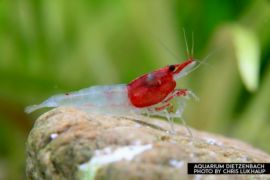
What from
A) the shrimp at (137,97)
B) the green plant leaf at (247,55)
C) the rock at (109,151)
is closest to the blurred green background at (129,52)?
the green plant leaf at (247,55)

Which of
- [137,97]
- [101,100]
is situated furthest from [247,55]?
[101,100]

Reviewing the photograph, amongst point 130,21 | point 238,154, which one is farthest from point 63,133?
point 130,21

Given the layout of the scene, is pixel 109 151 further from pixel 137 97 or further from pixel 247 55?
pixel 247 55

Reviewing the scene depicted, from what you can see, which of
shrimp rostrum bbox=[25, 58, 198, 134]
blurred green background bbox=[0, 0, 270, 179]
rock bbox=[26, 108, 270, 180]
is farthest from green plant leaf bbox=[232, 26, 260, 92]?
rock bbox=[26, 108, 270, 180]

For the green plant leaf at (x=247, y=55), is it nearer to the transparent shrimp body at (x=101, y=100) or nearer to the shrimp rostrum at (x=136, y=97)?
the shrimp rostrum at (x=136, y=97)

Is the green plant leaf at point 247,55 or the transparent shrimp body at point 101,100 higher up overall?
the transparent shrimp body at point 101,100

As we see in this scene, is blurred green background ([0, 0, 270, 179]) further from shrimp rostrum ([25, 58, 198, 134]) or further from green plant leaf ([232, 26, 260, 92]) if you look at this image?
shrimp rostrum ([25, 58, 198, 134])
